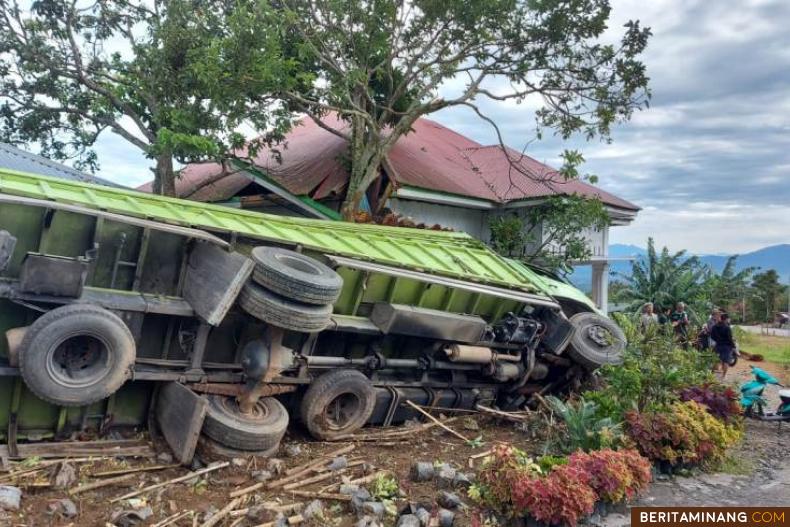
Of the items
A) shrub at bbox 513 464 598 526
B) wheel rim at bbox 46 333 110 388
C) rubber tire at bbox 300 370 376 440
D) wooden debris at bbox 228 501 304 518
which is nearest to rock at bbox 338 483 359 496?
wooden debris at bbox 228 501 304 518

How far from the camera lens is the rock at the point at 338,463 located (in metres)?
5.87

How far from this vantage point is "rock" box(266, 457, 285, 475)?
5.71 metres

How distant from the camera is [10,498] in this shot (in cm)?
452

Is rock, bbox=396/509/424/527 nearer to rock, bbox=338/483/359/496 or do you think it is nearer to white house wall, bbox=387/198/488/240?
rock, bbox=338/483/359/496

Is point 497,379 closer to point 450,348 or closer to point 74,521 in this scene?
point 450,348

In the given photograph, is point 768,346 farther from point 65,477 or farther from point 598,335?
point 65,477

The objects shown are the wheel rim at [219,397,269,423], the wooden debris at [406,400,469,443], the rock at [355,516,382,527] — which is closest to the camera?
the rock at [355,516,382,527]

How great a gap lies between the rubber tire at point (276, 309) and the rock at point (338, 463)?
128 cm

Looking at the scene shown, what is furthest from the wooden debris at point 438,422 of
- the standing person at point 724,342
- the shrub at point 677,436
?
the standing person at point 724,342

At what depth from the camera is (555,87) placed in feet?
44.9

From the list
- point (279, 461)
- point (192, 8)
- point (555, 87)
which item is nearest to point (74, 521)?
point (279, 461)

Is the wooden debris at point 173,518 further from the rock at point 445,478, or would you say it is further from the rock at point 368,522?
the rock at point 445,478

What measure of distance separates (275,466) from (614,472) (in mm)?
3046

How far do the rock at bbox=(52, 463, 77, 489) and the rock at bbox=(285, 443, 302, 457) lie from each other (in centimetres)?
198
